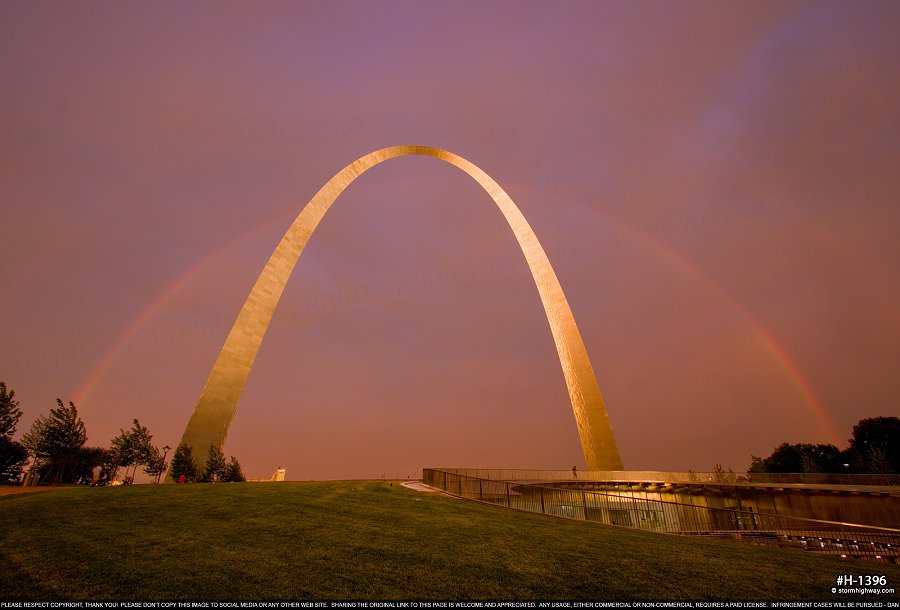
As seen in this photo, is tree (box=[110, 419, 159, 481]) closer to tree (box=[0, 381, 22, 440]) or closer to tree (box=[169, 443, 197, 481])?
tree (box=[0, 381, 22, 440])

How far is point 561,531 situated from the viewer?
11797 millimetres

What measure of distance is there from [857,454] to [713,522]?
5739 centimetres

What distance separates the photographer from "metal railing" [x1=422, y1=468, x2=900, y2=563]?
1374cm

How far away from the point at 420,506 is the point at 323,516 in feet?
11.4

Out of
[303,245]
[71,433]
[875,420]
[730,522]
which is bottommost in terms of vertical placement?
[730,522]

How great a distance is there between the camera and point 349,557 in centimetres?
816

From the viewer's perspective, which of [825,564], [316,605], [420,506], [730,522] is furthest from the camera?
[730,522]

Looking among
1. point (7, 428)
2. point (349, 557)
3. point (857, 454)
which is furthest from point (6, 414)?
point (857, 454)

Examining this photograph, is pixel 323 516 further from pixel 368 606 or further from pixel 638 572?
pixel 638 572

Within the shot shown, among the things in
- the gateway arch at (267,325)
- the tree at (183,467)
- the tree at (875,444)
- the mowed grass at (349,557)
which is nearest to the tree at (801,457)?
the tree at (875,444)

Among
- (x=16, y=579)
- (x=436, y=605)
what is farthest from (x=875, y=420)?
(x=16, y=579)

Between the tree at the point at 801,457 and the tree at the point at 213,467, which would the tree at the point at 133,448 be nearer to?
the tree at the point at 213,467

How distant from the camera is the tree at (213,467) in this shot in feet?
80.0

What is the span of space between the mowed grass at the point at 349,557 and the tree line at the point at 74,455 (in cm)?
1192
